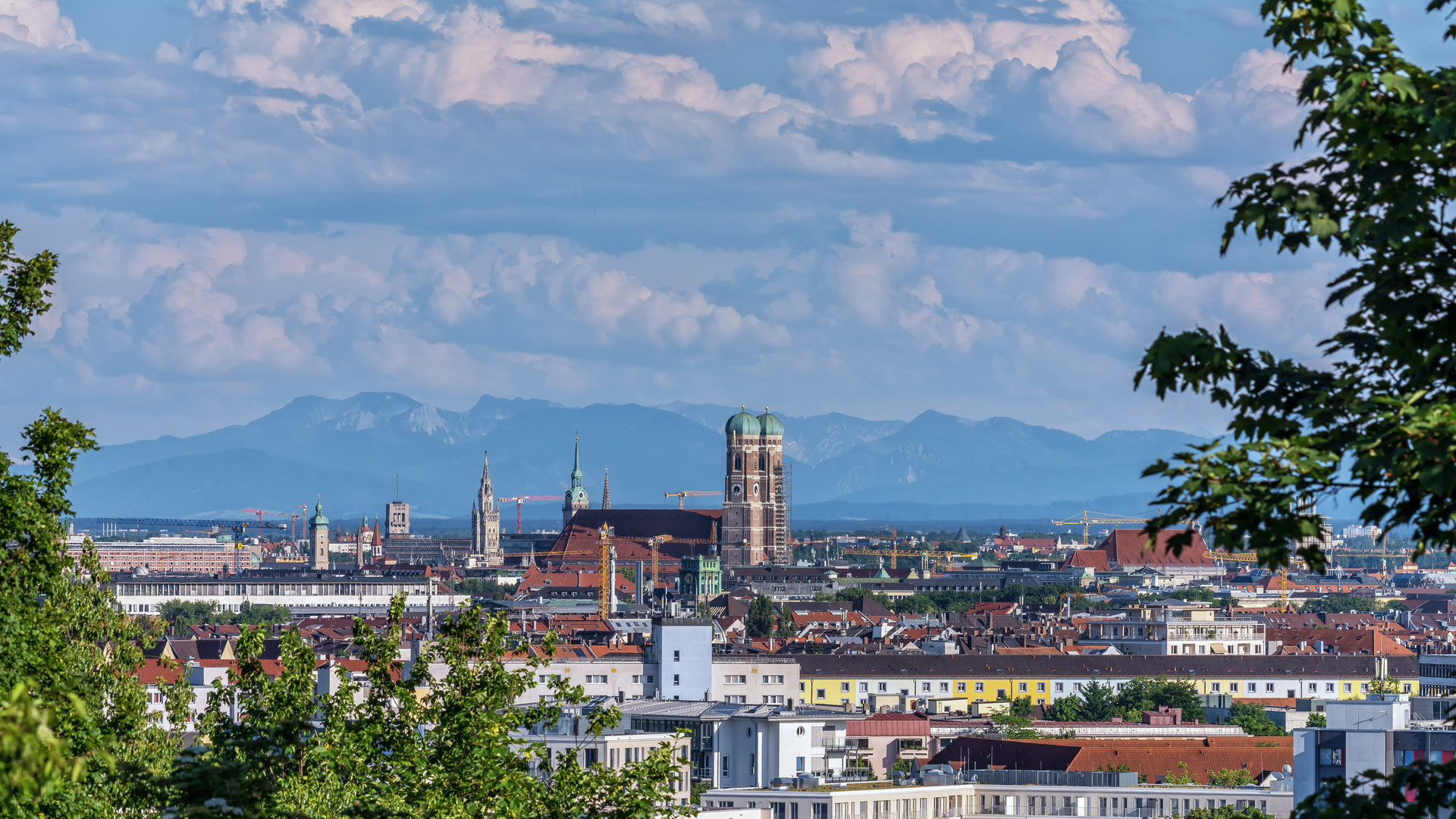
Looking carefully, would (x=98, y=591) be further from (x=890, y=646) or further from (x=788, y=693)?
(x=890, y=646)

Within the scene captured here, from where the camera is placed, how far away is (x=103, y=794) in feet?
62.3

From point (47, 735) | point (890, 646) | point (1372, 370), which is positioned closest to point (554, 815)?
point (1372, 370)

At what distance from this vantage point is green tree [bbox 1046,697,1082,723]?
11631 centimetres

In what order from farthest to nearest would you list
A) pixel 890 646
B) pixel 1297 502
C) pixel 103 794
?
pixel 890 646 < pixel 103 794 < pixel 1297 502

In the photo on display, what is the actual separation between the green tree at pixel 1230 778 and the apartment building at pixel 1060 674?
4182 cm

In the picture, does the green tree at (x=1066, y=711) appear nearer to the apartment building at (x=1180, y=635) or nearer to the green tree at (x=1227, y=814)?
the apartment building at (x=1180, y=635)

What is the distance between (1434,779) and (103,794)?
12.1m

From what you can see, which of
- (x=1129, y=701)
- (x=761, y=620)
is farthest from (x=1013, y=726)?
(x=761, y=620)

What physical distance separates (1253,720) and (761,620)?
218 feet

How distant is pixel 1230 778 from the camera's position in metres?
80.4

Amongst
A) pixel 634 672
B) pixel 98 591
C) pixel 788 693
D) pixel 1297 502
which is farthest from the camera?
pixel 788 693

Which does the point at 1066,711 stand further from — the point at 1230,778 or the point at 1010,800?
the point at 1010,800

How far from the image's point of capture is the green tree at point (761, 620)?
166500 millimetres

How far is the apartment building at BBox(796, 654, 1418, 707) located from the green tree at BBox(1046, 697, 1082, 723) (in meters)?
6.07
